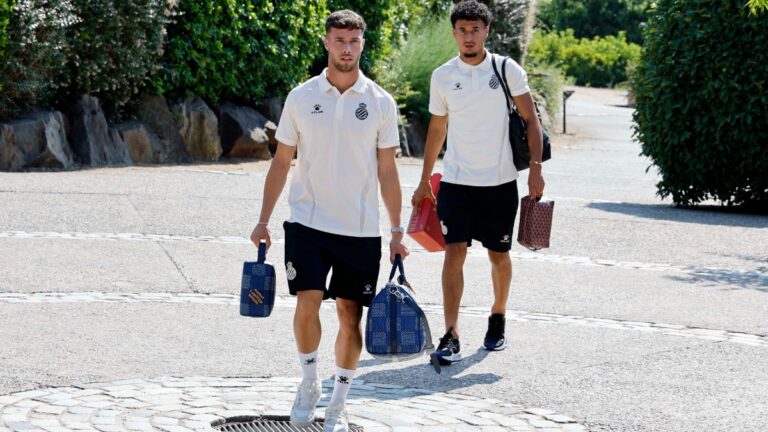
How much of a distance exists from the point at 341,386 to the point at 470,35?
95.3 inches

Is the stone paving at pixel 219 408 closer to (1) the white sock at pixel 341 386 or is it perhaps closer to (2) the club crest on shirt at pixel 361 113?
(1) the white sock at pixel 341 386

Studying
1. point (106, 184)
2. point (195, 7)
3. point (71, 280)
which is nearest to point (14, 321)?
point (71, 280)

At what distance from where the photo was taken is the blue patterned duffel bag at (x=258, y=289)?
220 inches

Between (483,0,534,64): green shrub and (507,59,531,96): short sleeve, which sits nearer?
(507,59,531,96): short sleeve

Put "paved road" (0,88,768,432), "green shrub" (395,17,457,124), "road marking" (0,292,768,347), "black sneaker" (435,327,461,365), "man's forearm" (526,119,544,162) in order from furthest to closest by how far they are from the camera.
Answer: "green shrub" (395,17,457,124) → "road marking" (0,292,768,347) → "man's forearm" (526,119,544,162) → "black sneaker" (435,327,461,365) → "paved road" (0,88,768,432)

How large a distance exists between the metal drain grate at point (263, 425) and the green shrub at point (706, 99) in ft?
33.4

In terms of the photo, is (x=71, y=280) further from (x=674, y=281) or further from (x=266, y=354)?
(x=674, y=281)

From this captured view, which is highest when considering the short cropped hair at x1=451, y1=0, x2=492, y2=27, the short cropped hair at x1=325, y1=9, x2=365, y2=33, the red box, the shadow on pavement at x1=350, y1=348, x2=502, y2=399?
the short cropped hair at x1=451, y1=0, x2=492, y2=27

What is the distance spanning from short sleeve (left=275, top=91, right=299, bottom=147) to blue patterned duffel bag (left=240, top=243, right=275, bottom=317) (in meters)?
0.49

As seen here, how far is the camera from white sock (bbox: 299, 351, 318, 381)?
18.2 feet

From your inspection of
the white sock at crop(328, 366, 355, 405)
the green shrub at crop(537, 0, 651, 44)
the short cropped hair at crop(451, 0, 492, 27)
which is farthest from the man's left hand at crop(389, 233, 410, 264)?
the green shrub at crop(537, 0, 651, 44)

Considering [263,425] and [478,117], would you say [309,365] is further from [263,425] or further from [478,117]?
[478,117]

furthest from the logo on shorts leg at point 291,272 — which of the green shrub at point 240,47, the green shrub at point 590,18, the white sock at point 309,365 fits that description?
the green shrub at point 590,18

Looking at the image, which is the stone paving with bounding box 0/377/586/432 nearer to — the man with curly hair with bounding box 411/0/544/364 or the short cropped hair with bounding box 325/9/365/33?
the man with curly hair with bounding box 411/0/544/364
